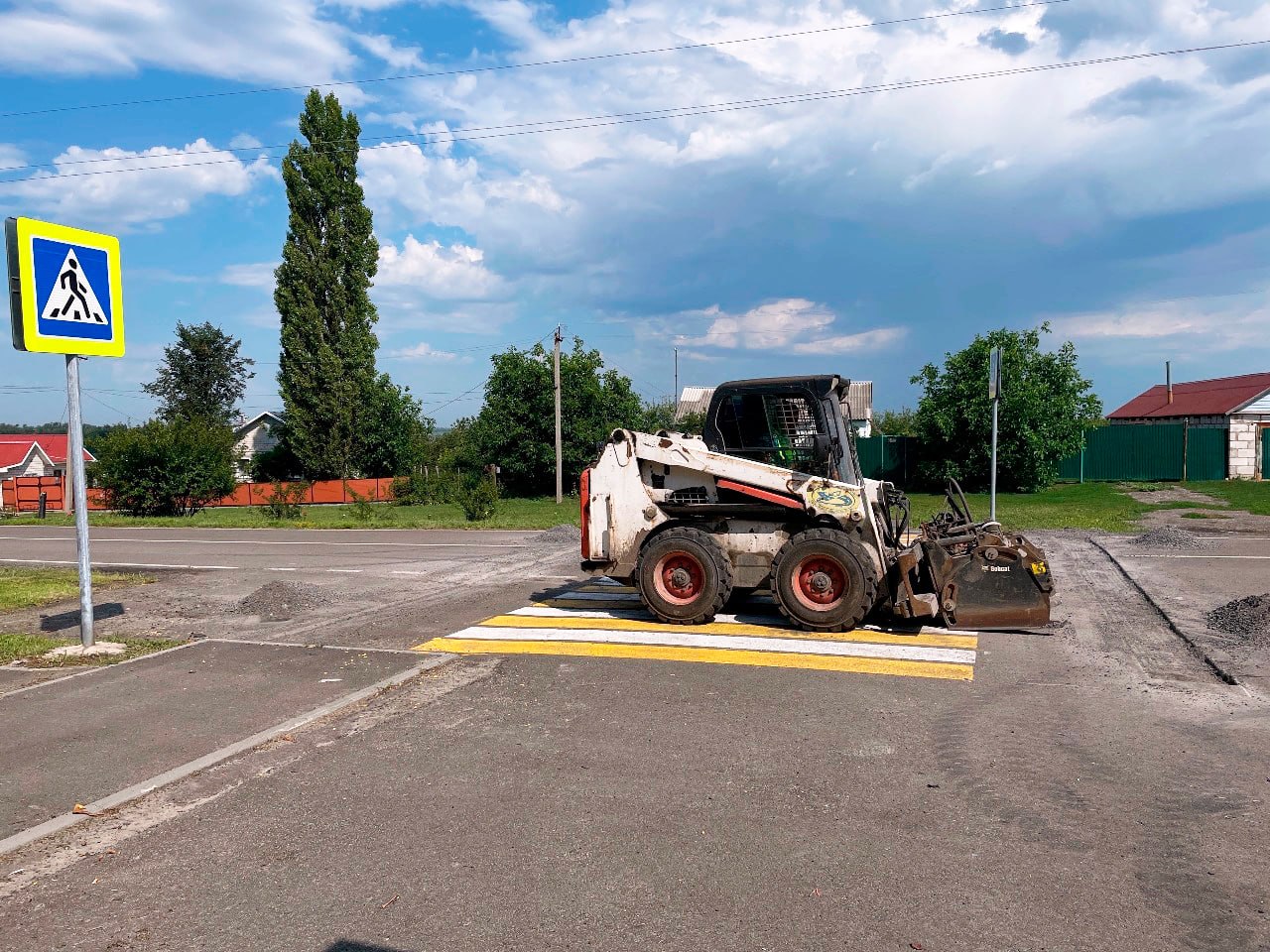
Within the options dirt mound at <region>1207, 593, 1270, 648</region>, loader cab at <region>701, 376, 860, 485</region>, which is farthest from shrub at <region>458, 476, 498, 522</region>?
dirt mound at <region>1207, 593, 1270, 648</region>

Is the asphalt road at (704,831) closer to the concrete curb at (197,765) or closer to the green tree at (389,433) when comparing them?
the concrete curb at (197,765)

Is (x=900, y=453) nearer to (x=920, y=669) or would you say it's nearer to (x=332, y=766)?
(x=920, y=669)

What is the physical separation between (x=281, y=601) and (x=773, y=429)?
6.59 meters

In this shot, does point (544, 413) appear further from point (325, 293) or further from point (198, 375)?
point (198, 375)

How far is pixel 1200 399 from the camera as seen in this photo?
138 ft

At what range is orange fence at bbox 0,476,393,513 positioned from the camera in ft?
148

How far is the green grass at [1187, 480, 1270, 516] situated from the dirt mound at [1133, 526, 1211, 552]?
606cm

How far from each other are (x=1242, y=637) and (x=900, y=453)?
89.2ft

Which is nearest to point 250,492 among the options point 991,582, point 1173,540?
point 1173,540

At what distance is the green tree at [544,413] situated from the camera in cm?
3753

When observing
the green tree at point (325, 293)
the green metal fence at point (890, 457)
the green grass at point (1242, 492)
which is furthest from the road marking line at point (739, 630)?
the green tree at point (325, 293)

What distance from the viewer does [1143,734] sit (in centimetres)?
601

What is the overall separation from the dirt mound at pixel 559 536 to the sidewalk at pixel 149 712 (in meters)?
10.4

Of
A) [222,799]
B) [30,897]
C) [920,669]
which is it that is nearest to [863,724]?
[920,669]
